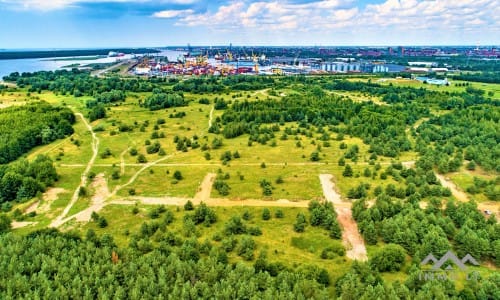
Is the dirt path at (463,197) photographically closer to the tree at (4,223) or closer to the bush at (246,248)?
the bush at (246,248)

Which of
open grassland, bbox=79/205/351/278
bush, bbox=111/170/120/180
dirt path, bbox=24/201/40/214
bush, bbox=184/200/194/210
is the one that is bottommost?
open grassland, bbox=79/205/351/278

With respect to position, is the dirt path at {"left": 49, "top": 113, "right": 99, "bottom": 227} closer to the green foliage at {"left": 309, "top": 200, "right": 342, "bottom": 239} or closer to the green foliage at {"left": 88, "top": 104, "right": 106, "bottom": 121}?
the green foliage at {"left": 88, "top": 104, "right": 106, "bottom": 121}

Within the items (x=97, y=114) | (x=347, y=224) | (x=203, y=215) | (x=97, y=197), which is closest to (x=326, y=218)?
(x=347, y=224)

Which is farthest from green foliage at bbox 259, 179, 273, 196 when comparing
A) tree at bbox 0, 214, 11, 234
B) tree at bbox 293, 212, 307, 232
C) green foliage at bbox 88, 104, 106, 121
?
green foliage at bbox 88, 104, 106, 121

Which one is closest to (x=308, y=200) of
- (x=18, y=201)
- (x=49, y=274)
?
(x=49, y=274)

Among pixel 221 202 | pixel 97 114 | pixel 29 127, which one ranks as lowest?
pixel 221 202

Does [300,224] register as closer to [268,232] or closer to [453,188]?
[268,232]

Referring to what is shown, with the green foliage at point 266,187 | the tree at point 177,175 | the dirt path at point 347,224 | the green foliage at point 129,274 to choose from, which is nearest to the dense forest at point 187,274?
the green foliage at point 129,274
